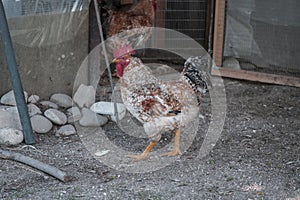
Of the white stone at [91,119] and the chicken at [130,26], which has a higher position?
the chicken at [130,26]

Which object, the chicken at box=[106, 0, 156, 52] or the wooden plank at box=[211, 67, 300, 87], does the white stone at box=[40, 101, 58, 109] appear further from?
the wooden plank at box=[211, 67, 300, 87]

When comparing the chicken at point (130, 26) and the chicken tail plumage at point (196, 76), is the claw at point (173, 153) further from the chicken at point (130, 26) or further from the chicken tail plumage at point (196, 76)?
the chicken at point (130, 26)

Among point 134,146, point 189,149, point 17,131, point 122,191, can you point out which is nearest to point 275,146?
point 189,149

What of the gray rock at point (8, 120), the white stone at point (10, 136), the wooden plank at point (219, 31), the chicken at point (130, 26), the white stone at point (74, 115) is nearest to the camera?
the white stone at point (10, 136)

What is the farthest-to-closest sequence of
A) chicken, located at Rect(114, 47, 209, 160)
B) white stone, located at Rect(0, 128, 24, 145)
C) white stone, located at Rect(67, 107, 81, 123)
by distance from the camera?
1. white stone, located at Rect(67, 107, 81, 123)
2. white stone, located at Rect(0, 128, 24, 145)
3. chicken, located at Rect(114, 47, 209, 160)

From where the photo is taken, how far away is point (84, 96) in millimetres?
5395

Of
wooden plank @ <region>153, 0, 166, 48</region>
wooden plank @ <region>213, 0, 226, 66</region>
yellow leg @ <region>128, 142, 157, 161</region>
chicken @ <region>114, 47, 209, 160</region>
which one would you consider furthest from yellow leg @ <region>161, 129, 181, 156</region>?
wooden plank @ <region>153, 0, 166, 48</region>

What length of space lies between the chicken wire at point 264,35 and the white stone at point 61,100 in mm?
2139

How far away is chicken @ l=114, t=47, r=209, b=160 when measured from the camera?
13.4 ft

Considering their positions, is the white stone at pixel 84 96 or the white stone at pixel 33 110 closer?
the white stone at pixel 33 110

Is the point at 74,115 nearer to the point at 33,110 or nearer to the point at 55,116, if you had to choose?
the point at 55,116

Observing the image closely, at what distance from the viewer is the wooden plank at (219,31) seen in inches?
255

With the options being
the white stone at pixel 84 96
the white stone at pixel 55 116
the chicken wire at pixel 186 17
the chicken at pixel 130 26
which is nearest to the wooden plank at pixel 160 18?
the chicken wire at pixel 186 17

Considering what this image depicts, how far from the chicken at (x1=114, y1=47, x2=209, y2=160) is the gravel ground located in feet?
1.01
